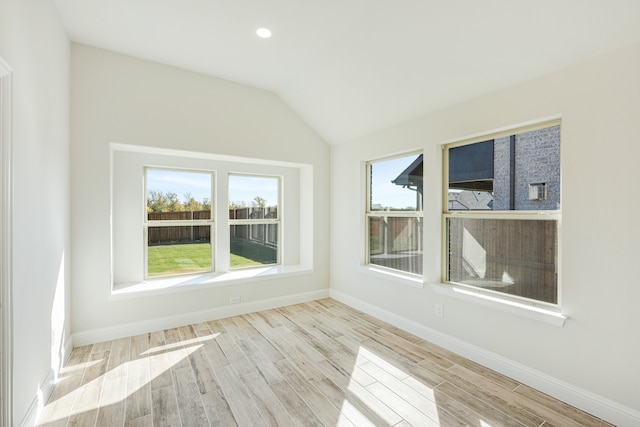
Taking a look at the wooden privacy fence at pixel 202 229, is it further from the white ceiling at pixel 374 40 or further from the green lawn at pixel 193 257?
the white ceiling at pixel 374 40

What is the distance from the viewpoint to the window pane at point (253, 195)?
14.3 ft

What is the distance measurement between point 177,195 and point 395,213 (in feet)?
9.41

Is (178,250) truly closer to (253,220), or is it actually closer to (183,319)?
(183,319)

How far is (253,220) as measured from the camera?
450 centimetres

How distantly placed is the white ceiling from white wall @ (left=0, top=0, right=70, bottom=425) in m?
0.61

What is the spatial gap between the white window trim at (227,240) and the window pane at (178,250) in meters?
0.11

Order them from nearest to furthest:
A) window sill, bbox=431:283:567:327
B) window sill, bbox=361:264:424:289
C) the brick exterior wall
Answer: window sill, bbox=431:283:567:327
the brick exterior wall
window sill, bbox=361:264:424:289

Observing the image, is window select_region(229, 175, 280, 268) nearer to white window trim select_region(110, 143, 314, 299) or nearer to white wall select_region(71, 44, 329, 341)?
white window trim select_region(110, 143, 314, 299)

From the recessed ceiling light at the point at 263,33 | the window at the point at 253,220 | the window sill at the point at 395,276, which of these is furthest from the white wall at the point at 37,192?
the window sill at the point at 395,276

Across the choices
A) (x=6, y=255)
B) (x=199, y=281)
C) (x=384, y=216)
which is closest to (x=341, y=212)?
(x=384, y=216)

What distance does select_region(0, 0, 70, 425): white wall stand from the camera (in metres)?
1.66

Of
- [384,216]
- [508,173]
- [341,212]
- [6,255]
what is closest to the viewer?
[6,255]

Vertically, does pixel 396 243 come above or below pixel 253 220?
below

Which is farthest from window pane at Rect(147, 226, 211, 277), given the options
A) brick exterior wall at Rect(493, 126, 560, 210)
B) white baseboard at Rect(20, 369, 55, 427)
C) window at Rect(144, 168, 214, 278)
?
brick exterior wall at Rect(493, 126, 560, 210)
